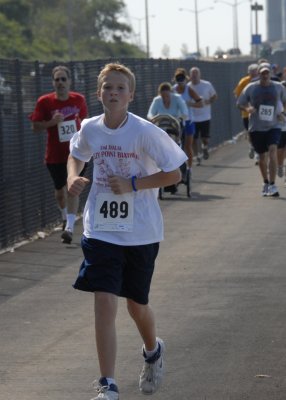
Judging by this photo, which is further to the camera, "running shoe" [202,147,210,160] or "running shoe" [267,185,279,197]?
"running shoe" [202,147,210,160]

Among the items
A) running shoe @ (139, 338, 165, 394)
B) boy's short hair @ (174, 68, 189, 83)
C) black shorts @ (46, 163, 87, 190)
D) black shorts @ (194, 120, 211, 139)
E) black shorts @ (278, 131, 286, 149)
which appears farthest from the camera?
black shorts @ (194, 120, 211, 139)

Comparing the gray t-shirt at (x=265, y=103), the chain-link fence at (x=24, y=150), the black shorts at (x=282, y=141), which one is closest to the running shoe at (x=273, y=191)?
the gray t-shirt at (x=265, y=103)

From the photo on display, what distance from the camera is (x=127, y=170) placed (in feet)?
25.1

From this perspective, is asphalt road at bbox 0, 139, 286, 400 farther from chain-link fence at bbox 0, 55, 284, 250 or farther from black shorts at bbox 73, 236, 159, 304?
black shorts at bbox 73, 236, 159, 304

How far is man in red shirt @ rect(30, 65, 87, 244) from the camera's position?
15016 mm

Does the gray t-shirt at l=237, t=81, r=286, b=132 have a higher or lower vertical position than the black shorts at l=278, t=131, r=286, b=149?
higher

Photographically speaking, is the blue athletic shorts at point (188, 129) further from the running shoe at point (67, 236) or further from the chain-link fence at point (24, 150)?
the running shoe at point (67, 236)

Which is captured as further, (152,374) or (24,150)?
(24,150)

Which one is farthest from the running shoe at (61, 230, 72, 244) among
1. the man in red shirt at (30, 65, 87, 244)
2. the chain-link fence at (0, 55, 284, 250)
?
the chain-link fence at (0, 55, 284, 250)

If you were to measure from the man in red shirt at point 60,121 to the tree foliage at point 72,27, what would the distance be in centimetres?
7091

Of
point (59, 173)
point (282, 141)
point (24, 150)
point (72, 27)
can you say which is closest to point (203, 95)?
point (282, 141)

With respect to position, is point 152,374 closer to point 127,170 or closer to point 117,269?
point 117,269

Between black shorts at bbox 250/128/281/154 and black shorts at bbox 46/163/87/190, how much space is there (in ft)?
15.8

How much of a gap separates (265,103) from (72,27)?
93253mm
